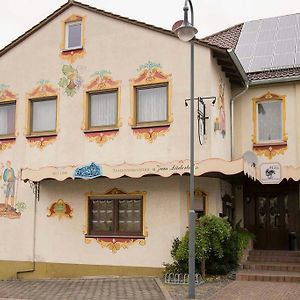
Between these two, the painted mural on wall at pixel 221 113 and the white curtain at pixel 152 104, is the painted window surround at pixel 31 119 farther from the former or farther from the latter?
the painted mural on wall at pixel 221 113

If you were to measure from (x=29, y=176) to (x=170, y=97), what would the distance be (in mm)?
4948

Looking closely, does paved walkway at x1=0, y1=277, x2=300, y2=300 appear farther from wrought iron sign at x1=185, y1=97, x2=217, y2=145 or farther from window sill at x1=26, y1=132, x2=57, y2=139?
window sill at x1=26, y1=132, x2=57, y2=139

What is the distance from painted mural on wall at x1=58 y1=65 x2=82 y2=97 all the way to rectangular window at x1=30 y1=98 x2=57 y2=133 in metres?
0.67

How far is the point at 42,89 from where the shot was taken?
18016mm

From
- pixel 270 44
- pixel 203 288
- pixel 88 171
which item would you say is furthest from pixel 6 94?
pixel 270 44

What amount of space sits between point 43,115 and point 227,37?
9.88 m

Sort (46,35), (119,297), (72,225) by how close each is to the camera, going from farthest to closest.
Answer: (46,35), (72,225), (119,297)

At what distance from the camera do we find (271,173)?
15594 mm

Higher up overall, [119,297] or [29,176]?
[29,176]

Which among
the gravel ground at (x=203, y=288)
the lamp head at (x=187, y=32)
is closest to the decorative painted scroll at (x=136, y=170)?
the gravel ground at (x=203, y=288)

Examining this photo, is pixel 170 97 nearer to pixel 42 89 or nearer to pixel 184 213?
pixel 184 213

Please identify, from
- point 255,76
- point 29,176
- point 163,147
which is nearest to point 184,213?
point 163,147

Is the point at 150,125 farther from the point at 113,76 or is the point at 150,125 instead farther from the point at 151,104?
the point at 113,76

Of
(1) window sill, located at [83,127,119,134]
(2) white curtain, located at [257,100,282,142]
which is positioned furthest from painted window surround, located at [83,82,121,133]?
(2) white curtain, located at [257,100,282,142]
